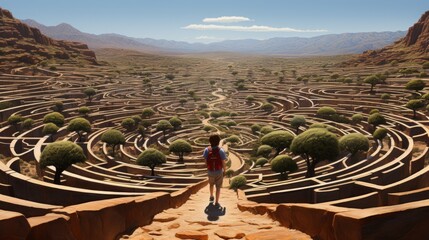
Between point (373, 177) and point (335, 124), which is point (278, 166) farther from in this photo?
point (335, 124)

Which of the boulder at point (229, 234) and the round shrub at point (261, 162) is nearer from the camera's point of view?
the boulder at point (229, 234)

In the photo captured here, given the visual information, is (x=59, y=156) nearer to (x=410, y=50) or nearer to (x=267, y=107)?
(x=267, y=107)

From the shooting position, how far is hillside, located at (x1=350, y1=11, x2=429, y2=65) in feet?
404

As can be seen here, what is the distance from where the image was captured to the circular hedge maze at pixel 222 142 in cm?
2250

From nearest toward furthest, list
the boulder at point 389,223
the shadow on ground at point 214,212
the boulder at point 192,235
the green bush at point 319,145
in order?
the boulder at point 389,223 < the boulder at point 192,235 < the shadow on ground at point 214,212 < the green bush at point 319,145

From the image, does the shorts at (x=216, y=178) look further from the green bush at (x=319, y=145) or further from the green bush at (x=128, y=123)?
the green bush at (x=128, y=123)

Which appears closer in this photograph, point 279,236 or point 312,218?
point 279,236

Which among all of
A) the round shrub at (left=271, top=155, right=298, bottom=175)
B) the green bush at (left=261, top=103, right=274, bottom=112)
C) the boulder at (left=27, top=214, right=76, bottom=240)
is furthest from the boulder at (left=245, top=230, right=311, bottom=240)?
the green bush at (left=261, top=103, right=274, bottom=112)

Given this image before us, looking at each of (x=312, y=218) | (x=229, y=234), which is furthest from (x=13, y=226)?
(x=312, y=218)

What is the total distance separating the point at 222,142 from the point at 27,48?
11596 cm

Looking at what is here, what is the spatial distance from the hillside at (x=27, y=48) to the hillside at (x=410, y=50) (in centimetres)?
12329

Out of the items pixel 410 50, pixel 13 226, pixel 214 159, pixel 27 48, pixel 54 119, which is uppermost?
pixel 410 50

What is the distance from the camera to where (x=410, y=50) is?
13100 centimetres

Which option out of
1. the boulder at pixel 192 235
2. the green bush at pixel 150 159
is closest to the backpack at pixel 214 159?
the boulder at pixel 192 235
